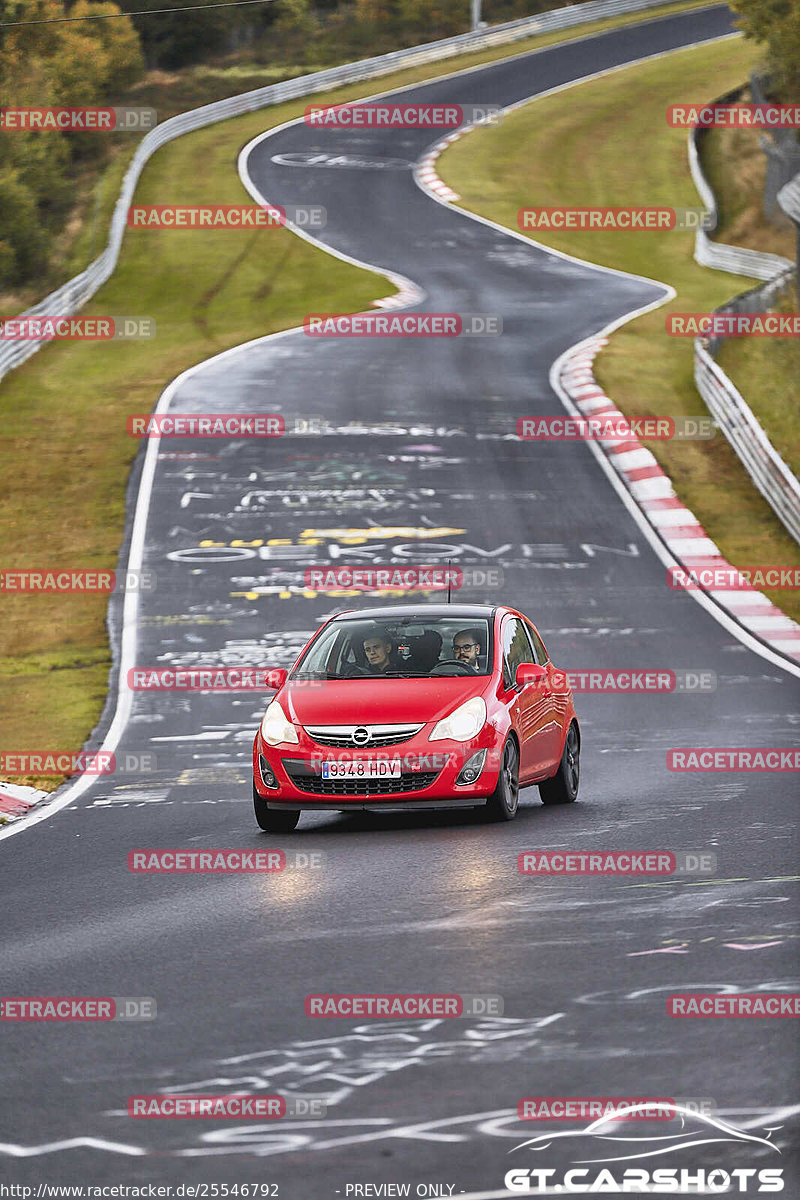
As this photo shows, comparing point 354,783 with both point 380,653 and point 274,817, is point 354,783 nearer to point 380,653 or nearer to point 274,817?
point 274,817

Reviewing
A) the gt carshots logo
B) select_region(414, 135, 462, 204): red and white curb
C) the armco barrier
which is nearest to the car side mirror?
the gt carshots logo

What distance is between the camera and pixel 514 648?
12.3 meters

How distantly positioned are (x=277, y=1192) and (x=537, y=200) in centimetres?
5318

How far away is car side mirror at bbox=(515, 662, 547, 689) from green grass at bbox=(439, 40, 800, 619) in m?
10.4

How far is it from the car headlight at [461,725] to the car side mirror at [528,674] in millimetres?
787

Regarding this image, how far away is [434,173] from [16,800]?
159 feet

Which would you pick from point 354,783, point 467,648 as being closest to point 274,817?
point 354,783

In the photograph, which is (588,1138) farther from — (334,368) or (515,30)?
(515,30)

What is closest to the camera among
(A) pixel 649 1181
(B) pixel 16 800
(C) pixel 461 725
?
(A) pixel 649 1181

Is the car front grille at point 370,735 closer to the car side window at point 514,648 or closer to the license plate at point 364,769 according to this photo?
the license plate at point 364,769

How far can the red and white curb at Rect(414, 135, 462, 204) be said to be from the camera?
55656 millimetres

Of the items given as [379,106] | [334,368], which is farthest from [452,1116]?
[379,106]

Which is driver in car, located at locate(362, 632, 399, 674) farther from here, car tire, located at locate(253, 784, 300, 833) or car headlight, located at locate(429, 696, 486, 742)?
car tire, located at locate(253, 784, 300, 833)

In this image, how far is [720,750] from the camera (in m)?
14.3
